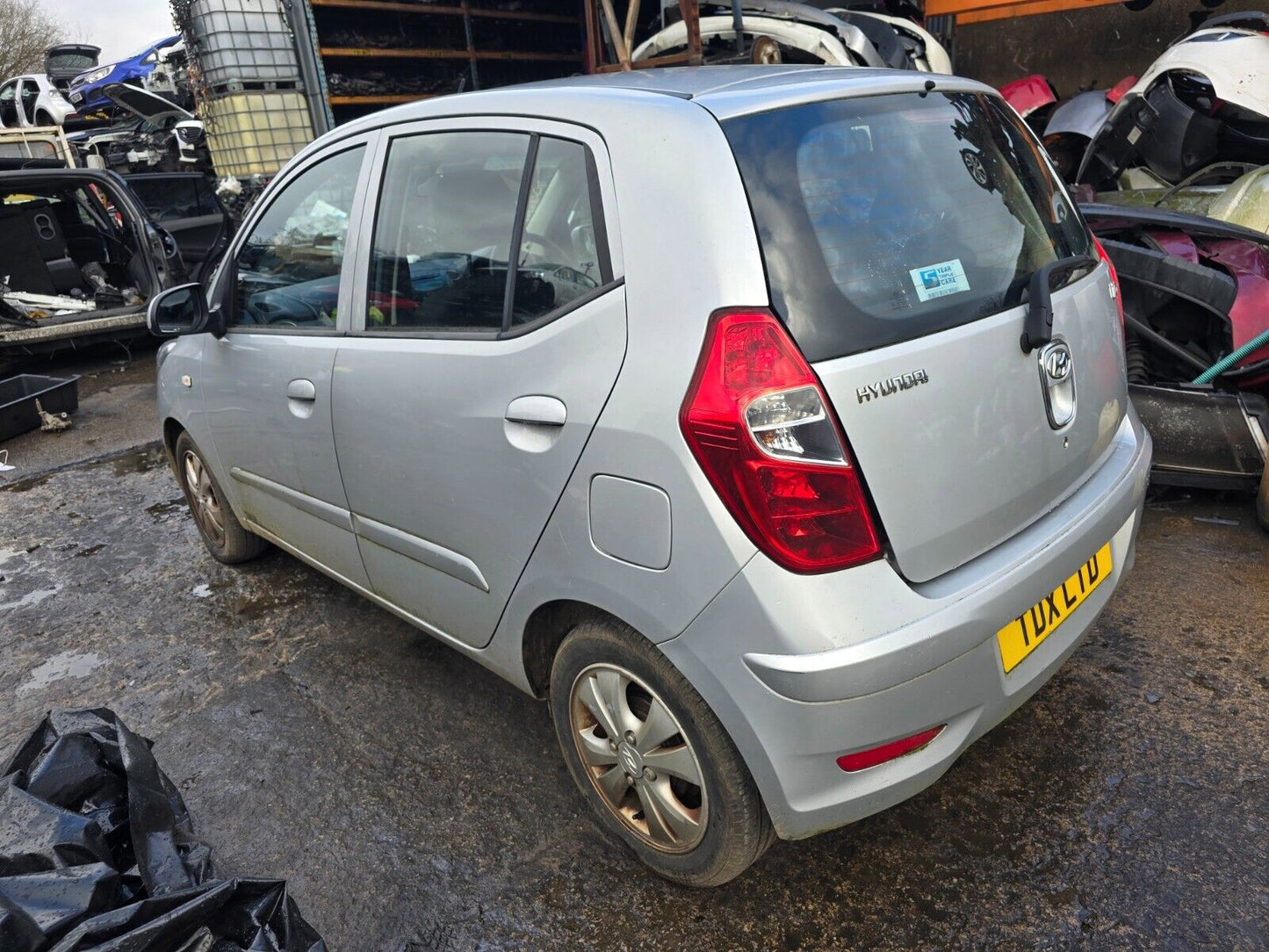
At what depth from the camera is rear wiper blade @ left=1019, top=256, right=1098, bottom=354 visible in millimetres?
1816

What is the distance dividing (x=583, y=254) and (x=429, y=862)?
4.95 feet

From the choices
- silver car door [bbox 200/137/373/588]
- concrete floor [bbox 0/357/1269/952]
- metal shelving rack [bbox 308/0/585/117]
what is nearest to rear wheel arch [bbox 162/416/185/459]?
silver car door [bbox 200/137/373/588]

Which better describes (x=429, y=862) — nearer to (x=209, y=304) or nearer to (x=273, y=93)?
(x=209, y=304)

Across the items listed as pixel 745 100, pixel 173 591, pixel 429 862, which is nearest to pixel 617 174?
pixel 745 100

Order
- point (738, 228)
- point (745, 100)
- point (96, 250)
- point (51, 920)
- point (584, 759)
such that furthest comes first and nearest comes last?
point (96, 250) → point (584, 759) → point (745, 100) → point (738, 228) → point (51, 920)

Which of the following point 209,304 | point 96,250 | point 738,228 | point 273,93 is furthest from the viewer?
point 273,93

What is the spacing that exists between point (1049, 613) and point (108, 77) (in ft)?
72.2

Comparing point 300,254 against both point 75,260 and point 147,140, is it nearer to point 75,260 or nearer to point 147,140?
point 75,260

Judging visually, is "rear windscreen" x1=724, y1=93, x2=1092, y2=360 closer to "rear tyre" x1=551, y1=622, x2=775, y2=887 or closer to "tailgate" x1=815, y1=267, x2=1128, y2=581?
"tailgate" x1=815, y1=267, x2=1128, y2=581

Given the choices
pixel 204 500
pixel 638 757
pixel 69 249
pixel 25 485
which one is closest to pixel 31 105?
pixel 69 249

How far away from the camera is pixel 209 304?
3133 millimetres

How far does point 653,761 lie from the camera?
6.32 feet

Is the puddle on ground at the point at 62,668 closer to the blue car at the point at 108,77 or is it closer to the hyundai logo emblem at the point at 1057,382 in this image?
the hyundai logo emblem at the point at 1057,382

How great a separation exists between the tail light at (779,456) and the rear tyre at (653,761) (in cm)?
40
